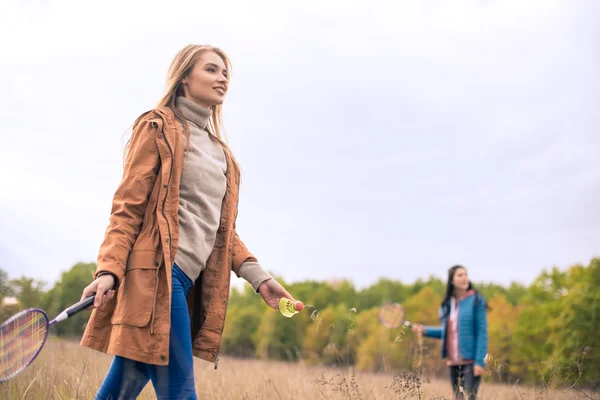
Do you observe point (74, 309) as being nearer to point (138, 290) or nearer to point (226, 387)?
point (138, 290)

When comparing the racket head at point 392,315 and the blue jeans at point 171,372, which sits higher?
the racket head at point 392,315

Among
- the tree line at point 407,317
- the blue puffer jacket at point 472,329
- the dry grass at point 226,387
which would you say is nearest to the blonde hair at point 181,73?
the dry grass at point 226,387

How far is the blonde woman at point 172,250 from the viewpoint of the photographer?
256 centimetres

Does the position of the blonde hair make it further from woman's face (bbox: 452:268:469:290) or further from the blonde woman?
woman's face (bbox: 452:268:469:290)

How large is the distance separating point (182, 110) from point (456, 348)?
5.00 metres

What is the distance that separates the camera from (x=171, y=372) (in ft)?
8.60

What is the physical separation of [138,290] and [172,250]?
215 millimetres

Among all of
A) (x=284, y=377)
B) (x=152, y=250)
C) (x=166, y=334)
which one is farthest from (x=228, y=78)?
(x=284, y=377)

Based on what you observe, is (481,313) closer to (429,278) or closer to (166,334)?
(166,334)

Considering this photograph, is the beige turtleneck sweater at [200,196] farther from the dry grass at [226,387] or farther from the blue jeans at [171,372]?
the dry grass at [226,387]

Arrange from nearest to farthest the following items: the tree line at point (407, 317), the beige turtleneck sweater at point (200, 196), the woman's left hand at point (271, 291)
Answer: the beige turtleneck sweater at point (200, 196), the woman's left hand at point (271, 291), the tree line at point (407, 317)

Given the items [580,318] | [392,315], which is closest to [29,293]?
[392,315]

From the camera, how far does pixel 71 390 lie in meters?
4.09

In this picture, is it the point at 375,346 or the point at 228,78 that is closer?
the point at 228,78
